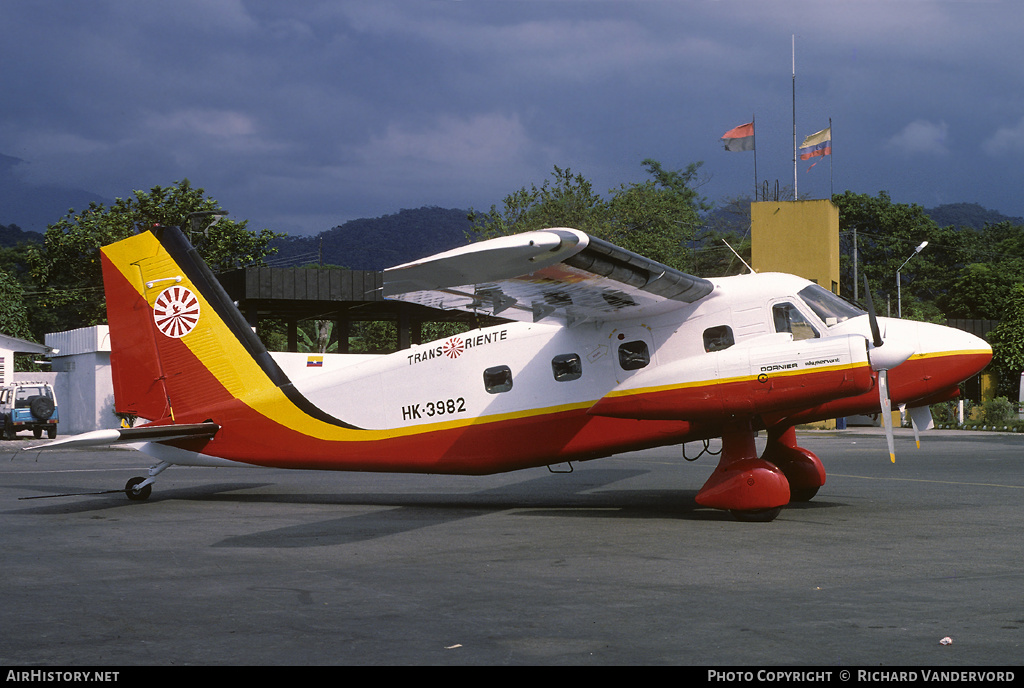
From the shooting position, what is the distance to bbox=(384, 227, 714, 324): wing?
1001cm

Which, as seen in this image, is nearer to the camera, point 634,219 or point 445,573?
point 445,573

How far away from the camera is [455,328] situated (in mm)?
54844

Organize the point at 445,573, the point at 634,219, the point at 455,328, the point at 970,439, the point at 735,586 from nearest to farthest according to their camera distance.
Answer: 1. the point at 735,586
2. the point at 445,573
3. the point at 970,439
4. the point at 455,328
5. the point at 634,219

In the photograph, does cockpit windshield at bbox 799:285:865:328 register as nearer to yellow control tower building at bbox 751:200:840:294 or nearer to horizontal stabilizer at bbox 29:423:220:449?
horizontal stabilizer at bbox 29:423:220:449

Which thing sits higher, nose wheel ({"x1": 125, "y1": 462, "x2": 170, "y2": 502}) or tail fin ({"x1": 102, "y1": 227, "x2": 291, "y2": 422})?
tail fin ({"x1": 102, "y1": 227, "x2": 291, "y2": 422})

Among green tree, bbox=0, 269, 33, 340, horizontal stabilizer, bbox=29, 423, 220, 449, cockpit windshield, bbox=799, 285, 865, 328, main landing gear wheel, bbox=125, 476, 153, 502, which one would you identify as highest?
green tree, bbox=0, 269, 33, 340

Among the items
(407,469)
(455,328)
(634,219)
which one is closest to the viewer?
(407,469)

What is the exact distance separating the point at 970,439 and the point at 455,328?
3005 cm

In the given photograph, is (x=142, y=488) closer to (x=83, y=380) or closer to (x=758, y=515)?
(x=758, y=515)

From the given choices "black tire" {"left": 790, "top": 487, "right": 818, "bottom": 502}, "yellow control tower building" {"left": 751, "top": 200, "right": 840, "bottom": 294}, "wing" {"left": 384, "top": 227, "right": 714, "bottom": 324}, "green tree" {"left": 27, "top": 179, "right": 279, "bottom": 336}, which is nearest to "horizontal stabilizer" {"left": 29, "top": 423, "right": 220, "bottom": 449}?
"wing" {"left": 384, "top": 227, "right": 714, "bottom": 324}

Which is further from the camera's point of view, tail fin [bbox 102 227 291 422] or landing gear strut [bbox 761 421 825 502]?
tail fin [bbox 102 227 291 422]

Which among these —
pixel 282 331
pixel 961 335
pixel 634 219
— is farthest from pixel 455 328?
pixel 961 335

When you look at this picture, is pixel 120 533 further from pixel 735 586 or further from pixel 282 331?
pixel 282 331

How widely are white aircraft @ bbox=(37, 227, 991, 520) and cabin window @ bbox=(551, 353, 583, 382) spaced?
2 cm
